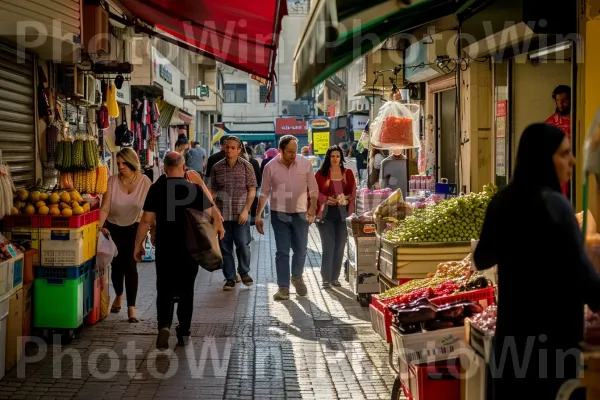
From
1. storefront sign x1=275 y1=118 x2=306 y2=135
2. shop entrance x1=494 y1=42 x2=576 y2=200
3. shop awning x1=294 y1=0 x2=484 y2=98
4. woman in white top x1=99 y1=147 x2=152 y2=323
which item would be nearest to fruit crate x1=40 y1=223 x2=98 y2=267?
woman in white top x1=99 y1=147 x2=152 y2=323

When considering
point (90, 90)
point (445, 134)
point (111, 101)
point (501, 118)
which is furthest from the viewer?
point (445, 134)

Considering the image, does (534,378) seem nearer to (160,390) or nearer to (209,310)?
(160,390)

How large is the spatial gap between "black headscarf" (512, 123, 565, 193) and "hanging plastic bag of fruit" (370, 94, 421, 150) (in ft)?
28.5

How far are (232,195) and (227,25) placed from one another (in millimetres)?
2423

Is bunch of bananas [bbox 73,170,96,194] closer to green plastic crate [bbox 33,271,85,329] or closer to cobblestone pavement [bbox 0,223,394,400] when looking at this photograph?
cobblestone pavement [bbox 0,223,394,400]

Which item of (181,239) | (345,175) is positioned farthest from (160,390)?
(345,175)

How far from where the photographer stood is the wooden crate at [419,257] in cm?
797

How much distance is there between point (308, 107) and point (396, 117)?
54579 mm

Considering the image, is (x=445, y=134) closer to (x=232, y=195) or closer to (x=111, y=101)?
(x=232, y=195)

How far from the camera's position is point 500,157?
39.3 feet

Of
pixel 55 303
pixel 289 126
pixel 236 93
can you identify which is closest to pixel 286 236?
pixel 55 303

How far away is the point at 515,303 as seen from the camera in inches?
170

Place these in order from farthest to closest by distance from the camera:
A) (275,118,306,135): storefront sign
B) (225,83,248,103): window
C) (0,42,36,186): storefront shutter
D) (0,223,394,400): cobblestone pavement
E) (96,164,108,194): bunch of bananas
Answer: (225,83,248,103): window → (275,118,306,135): storefront sign → (96,164,108,194): bunch of bananas → (0,42,36,186): storefront shutter → (0,223,394,400): cobblestone pavement

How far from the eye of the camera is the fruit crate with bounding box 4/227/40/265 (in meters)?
8.26
